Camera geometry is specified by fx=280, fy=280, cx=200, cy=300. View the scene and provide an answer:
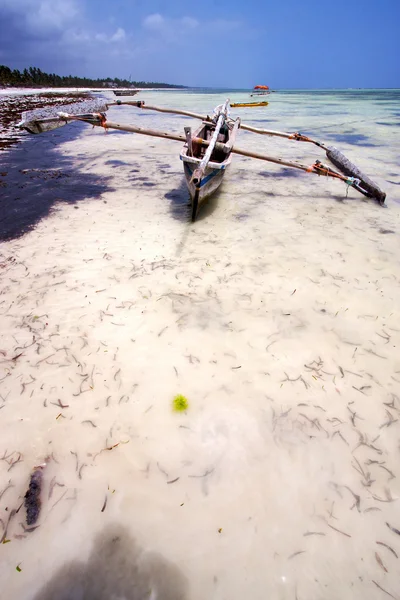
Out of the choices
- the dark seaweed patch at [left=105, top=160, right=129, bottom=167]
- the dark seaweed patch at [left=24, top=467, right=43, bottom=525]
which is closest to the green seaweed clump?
the dark seaweed patch at [left=24, top=467, right=43, bottom=525]

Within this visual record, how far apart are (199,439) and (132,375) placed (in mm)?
1106

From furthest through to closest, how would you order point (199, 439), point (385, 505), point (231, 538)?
point (199, 439), point (385, 505), point (231, 538)

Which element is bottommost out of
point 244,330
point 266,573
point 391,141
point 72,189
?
point 266,573

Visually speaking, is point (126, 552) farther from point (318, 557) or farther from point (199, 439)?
point (318, 557)

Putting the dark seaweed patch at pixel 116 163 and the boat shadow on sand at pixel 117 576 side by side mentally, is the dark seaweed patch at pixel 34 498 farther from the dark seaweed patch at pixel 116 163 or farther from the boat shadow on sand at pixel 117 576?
the dark seaweed patch at pixel 116 163

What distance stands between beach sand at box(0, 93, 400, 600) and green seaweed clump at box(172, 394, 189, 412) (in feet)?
0.19

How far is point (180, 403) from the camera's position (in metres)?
3.09

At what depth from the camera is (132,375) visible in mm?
3379

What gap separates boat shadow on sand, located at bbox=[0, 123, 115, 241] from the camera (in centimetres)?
683

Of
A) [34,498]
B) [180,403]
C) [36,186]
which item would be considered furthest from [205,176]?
[34,498]

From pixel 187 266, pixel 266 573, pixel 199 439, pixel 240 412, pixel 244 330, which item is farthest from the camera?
pixel 187 266

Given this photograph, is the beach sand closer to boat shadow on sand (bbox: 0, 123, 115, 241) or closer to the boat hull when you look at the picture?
boat shadow on sand (bbox: 0, 123, 115, 241)

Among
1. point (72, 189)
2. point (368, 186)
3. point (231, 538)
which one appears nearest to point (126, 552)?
point (231, 538)

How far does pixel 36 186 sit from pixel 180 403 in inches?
345
